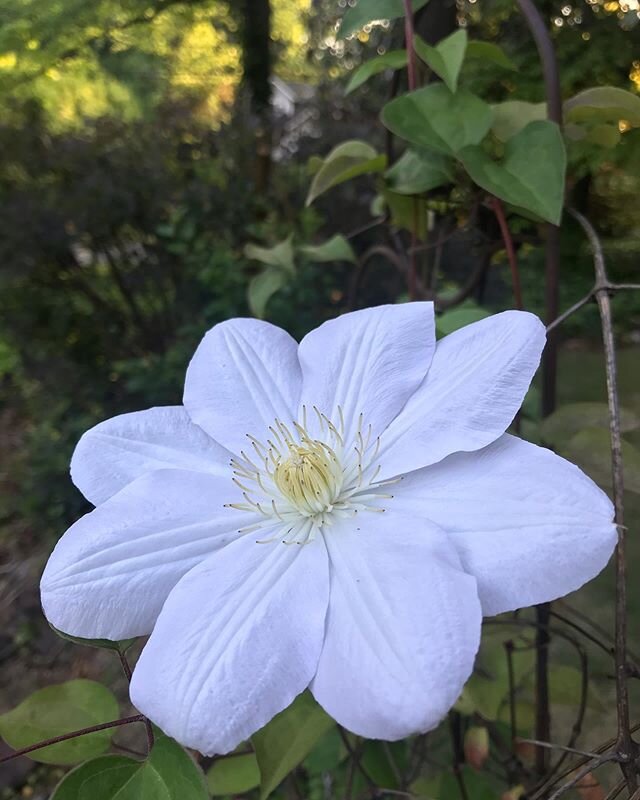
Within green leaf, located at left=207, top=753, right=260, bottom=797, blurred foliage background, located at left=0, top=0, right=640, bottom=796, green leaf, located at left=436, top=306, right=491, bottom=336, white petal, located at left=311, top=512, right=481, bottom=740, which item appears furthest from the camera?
blurred foliage background, located at left=0, top=0, right=640, bottom=796

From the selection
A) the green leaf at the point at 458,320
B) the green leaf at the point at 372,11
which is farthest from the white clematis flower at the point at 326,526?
the green leaf at the point at 372,11

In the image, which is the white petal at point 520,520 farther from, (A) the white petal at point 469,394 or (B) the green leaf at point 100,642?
(B) the green leaf at point 100,642

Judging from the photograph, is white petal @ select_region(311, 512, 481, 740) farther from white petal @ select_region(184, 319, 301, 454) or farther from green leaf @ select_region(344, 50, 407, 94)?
green leaf @ select_region(344, 50, 407, 94)

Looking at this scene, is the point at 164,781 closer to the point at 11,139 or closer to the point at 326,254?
the point at 326,254

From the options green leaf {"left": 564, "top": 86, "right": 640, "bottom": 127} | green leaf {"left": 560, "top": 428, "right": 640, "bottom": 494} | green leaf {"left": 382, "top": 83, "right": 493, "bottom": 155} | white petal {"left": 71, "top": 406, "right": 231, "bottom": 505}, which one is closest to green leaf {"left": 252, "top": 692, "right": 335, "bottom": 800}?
white petal {"left": 71, "top": 406, "right": 231, "bottom": 505}

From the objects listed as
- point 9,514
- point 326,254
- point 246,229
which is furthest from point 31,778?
point 246,229
